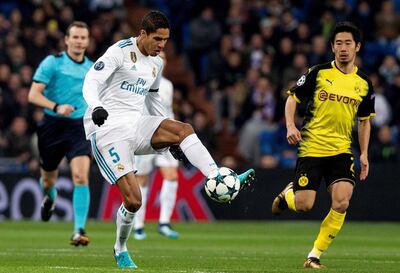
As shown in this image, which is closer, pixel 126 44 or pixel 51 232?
Result: pixel 126 44

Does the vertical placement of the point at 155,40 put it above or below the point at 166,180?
above

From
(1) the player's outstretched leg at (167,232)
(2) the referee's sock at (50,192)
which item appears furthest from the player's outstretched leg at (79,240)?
(1) the player's outstretched leg at (167,232)

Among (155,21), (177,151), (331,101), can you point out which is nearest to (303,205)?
(331,101)

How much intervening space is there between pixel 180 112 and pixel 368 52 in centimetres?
476

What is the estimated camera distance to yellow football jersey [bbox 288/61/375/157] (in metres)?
11.5

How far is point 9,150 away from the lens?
23016 mm

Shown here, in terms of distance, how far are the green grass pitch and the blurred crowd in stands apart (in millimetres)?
2358

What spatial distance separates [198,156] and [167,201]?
22.9 ft

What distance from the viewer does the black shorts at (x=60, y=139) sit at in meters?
14.5

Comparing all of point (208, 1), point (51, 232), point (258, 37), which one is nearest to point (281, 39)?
point (258, 37)

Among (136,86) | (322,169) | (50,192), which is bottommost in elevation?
(50,192)

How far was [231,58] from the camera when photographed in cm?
2505

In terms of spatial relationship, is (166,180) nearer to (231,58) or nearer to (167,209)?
(167,209)

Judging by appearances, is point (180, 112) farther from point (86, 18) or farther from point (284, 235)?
point (284, 235)
